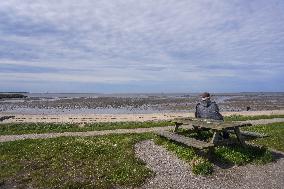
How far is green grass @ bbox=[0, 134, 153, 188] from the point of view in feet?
42.0

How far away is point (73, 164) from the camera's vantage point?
574 inches

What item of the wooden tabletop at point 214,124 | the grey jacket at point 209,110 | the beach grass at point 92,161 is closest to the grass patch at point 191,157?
the beach grass at point 92,161

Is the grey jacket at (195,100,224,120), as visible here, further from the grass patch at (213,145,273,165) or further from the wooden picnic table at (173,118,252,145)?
the grass patch at (213,145,273,165)

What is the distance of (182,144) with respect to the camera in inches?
643

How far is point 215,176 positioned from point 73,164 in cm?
508

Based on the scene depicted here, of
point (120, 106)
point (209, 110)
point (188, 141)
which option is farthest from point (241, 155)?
point (120, 106)

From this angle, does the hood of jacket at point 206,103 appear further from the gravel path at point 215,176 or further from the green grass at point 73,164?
the green grass at point 73,164

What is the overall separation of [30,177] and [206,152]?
20.2 ft

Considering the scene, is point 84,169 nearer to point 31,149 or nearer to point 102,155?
point 102,155

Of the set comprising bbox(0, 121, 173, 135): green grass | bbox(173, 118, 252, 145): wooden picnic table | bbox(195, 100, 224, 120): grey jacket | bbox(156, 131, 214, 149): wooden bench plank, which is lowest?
bbox(0, 121, 173, 135): green grass

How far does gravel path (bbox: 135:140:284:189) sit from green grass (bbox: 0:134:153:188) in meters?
0.51

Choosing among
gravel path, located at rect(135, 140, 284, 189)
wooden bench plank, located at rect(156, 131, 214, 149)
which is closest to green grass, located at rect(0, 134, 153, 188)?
gravel path, located at rect(135, 140, 284, 189)

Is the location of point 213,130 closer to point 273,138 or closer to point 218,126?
point 218,126

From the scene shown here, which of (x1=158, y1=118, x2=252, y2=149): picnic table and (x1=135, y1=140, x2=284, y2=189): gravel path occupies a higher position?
(x1=158, y1=118, x2=252, y2=149): picnic table
